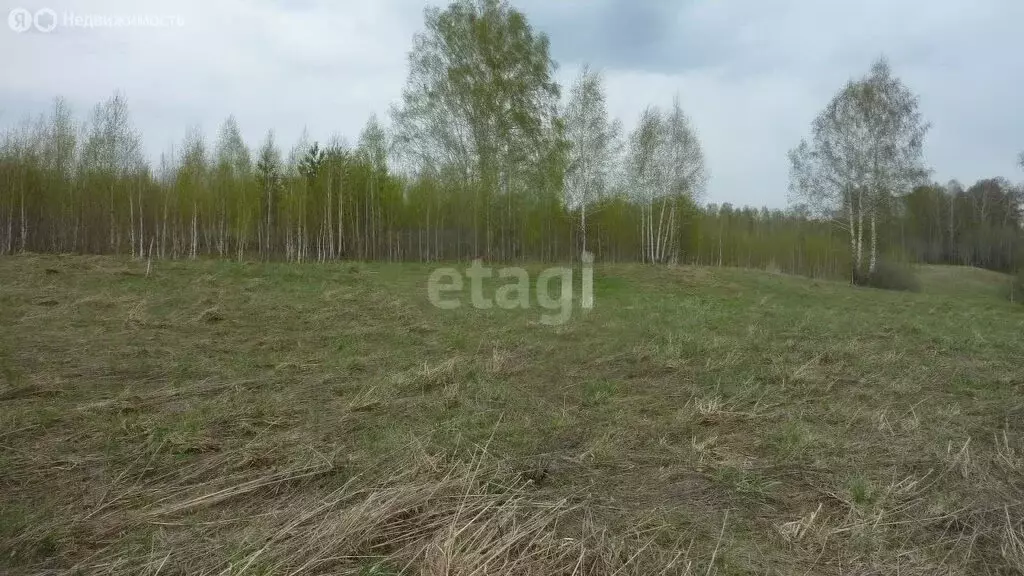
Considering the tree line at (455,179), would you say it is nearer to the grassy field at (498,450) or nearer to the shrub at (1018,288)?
the shrub at (1018,288)

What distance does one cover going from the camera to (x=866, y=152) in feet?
67.4

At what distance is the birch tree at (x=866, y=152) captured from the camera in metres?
20.3

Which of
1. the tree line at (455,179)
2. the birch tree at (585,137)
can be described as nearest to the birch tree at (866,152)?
the tree line at (455,179)

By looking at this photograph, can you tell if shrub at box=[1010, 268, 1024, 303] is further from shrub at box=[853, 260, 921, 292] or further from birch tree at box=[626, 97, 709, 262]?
birch tree at box=[626, 97, 709, 262]

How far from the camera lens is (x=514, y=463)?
3078 mm

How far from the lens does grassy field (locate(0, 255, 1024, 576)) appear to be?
2.22 meters

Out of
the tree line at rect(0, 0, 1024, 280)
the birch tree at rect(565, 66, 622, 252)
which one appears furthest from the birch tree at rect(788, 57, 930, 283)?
the birch tree at rect(565, 66, 622, 252)

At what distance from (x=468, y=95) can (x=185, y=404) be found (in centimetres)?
1590

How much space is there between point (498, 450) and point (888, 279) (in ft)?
76.1

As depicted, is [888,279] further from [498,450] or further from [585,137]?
[498,450]

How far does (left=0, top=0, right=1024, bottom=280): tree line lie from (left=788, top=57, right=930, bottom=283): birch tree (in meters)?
0.05

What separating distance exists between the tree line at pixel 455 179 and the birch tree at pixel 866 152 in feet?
0.17

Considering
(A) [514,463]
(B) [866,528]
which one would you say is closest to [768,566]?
(B) [866,528]

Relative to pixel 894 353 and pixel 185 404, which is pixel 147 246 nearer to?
pixel 185 404
